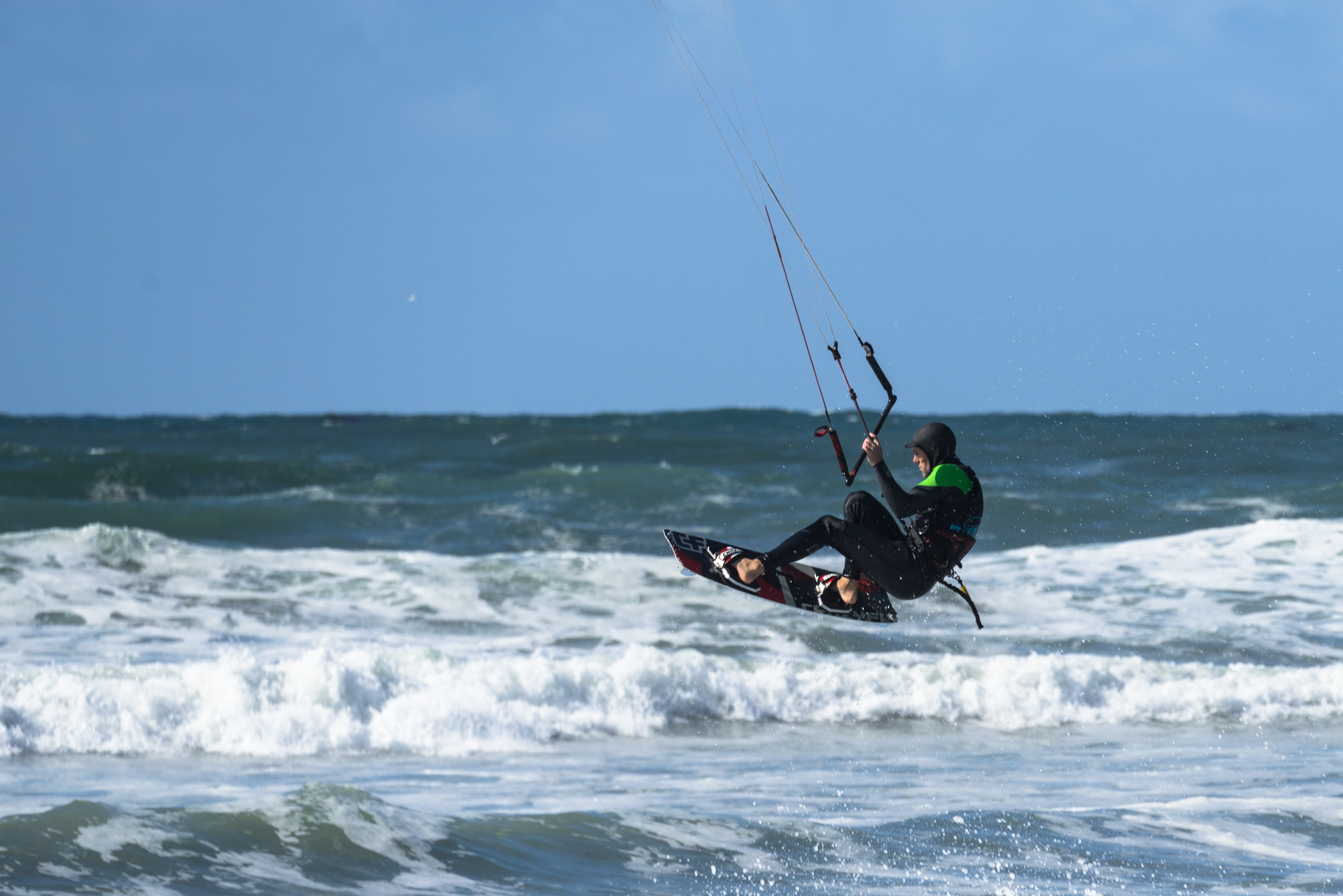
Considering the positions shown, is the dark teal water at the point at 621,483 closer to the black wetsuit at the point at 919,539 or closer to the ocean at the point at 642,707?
the ocean at the point at 642,707

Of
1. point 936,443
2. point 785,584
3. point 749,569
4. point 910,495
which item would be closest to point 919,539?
point 910,495

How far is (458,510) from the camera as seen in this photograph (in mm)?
22500

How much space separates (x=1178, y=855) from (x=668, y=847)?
305 cm

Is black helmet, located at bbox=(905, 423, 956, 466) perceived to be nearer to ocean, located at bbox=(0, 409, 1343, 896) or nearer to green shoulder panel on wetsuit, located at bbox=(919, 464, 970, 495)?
green shoulder panel on wetsuit, located at bbox=(919, 464, 970, 495)

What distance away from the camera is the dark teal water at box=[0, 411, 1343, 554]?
67.0 feet

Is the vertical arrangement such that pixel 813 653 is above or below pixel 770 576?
below

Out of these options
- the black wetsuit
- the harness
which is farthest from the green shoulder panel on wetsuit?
the harness

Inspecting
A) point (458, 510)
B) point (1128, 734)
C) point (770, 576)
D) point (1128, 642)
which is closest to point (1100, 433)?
point (458, 510)

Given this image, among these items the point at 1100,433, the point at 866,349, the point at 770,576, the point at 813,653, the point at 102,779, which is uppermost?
the point at 1100,433

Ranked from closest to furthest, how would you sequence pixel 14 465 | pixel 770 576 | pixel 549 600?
pixel 770 576, pixel 549 600, pixel 14 465

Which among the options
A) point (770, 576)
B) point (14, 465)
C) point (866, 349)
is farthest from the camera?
point (14, 465)

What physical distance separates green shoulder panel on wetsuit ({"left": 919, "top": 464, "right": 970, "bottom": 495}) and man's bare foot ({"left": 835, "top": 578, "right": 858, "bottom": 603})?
4.55ft

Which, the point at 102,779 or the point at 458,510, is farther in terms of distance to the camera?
the point at 458,510

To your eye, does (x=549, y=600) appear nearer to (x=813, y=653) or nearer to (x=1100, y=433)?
(x=813, y=653)
